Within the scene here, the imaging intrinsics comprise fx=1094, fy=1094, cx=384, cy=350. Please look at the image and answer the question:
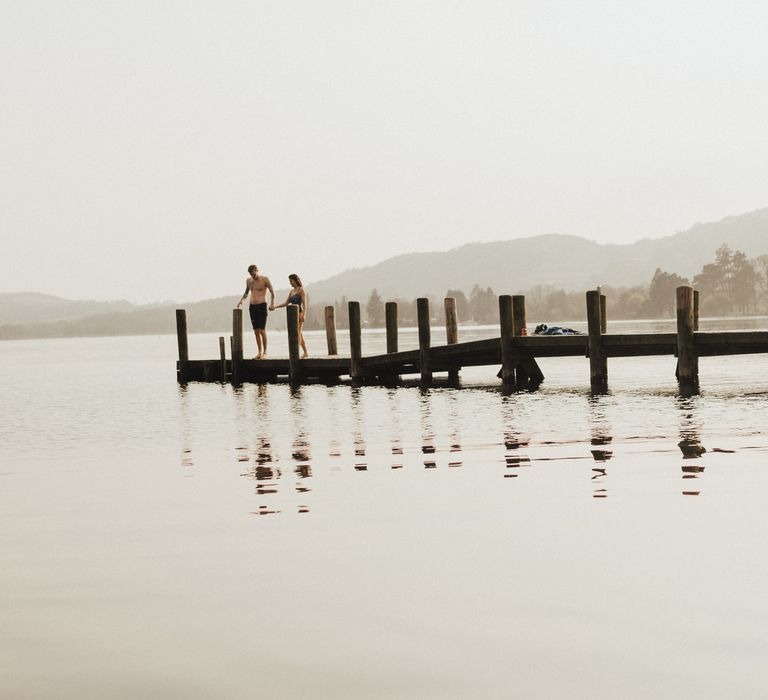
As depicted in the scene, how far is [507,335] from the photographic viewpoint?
80.4 feet

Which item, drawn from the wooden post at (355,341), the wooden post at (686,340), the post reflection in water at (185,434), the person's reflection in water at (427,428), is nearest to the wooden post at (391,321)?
the wooden post at (355,341)

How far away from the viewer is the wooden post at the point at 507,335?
78.7 ft

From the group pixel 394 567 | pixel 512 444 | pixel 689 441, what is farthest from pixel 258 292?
pixel 394 567

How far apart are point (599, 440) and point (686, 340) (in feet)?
24.1

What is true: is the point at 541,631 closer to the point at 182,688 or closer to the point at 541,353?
the point at 182,688

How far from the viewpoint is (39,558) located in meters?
8.11

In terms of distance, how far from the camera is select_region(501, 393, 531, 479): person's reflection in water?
40.8 ft

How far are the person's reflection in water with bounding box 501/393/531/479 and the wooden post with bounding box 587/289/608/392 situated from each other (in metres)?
2.11

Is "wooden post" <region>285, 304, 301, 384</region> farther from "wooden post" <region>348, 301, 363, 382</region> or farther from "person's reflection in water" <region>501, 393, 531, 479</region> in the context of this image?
"person's reflection in water" <region>501, 393, 531, 479</region>

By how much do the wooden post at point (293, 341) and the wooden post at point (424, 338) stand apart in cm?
303

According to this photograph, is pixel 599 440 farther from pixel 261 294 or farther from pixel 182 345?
pixel 182 345

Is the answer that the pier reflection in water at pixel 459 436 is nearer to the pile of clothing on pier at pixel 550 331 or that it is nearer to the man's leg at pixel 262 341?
the pile of clothing on pier at pixel 550 331

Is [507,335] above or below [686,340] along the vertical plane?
above

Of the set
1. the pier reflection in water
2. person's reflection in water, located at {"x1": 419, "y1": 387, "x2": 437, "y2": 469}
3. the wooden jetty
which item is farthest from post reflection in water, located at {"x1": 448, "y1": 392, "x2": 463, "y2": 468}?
the wooden jetty
